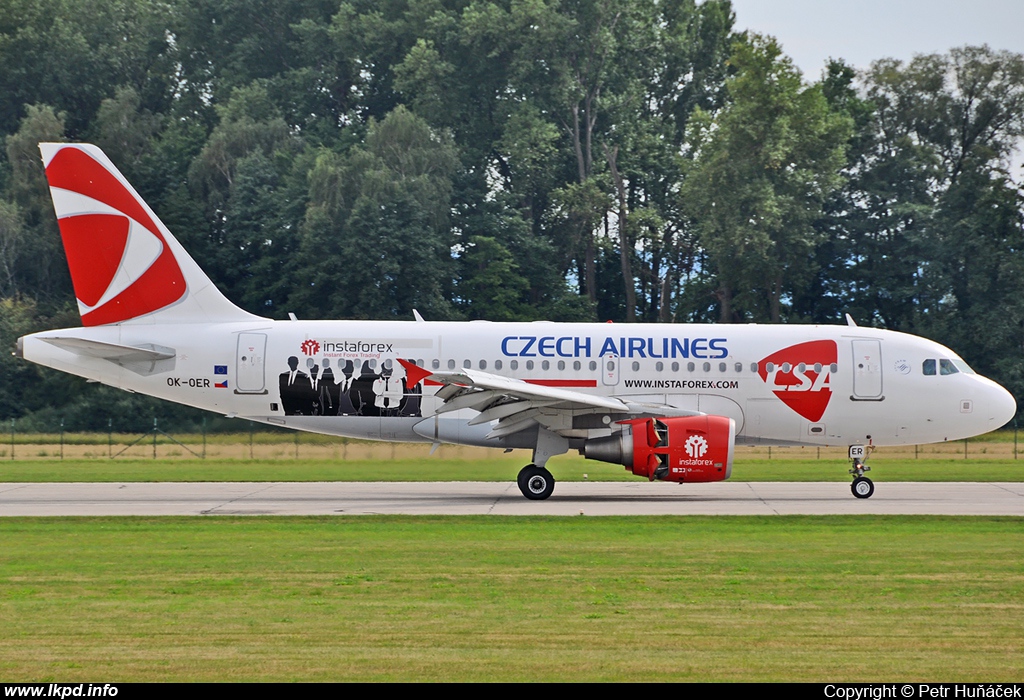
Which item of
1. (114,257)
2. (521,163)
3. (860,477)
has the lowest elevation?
(860,477)

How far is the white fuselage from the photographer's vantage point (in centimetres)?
2661

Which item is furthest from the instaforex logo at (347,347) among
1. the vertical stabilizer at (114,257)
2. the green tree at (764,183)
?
the green tree at (764,183)

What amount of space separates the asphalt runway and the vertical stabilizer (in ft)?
12.6

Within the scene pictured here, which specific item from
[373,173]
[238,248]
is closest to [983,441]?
[373,173]

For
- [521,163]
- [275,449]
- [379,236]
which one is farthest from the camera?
[521,163]

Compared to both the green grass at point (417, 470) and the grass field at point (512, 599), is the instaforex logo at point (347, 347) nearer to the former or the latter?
the green grass at point (417, 470)

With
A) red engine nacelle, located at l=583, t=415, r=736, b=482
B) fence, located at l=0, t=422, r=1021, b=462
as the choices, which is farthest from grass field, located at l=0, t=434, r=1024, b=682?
fence, located at l=0, t=422, r=1021, b=462

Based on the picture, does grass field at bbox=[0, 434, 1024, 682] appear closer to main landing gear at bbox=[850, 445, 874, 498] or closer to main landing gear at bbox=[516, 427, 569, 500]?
main landing gear at bbox=[516, 427, 569, 500]

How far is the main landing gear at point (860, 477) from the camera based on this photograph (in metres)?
26.1

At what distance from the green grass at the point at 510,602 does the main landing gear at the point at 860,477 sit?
18.3 ft

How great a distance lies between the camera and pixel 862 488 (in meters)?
26.2

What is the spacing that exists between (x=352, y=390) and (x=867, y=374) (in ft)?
35.2

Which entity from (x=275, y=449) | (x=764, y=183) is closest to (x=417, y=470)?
(x=275, y=449)

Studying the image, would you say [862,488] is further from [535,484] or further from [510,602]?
[510,602]
